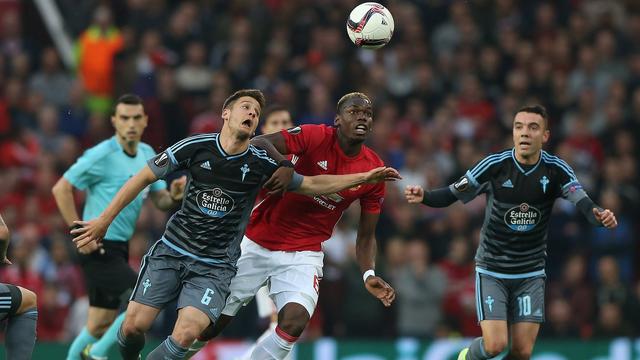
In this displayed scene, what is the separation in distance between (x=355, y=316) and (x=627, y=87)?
19.0 feet

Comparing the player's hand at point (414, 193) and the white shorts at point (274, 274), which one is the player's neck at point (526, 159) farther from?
the white shorts at point (274, 274)

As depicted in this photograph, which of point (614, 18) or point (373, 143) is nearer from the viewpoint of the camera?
point (373, 143)

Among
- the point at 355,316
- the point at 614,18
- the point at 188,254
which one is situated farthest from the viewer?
the point at 614,18

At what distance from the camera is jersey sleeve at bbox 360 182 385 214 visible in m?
10.7

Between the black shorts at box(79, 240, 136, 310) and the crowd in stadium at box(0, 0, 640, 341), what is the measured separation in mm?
3635

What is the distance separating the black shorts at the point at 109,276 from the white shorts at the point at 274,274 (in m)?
→ 1.38

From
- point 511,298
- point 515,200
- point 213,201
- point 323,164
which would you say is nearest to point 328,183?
point 323,164

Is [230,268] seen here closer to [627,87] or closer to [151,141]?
[151,141]

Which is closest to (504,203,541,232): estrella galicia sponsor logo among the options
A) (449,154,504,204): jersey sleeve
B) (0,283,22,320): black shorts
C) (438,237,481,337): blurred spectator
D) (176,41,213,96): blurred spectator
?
(449,154,504,204): jersey sleeve

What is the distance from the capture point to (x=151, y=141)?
17125 mm

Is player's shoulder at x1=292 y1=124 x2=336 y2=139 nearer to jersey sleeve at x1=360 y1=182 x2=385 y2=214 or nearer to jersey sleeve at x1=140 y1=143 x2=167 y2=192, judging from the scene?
jersey sleeve at x1=360 y1=182 x2=385 y2=214

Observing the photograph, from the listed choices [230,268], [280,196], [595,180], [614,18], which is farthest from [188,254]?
[614,18]

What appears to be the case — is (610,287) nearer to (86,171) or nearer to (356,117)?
(356,117)

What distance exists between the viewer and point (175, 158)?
388 inches
